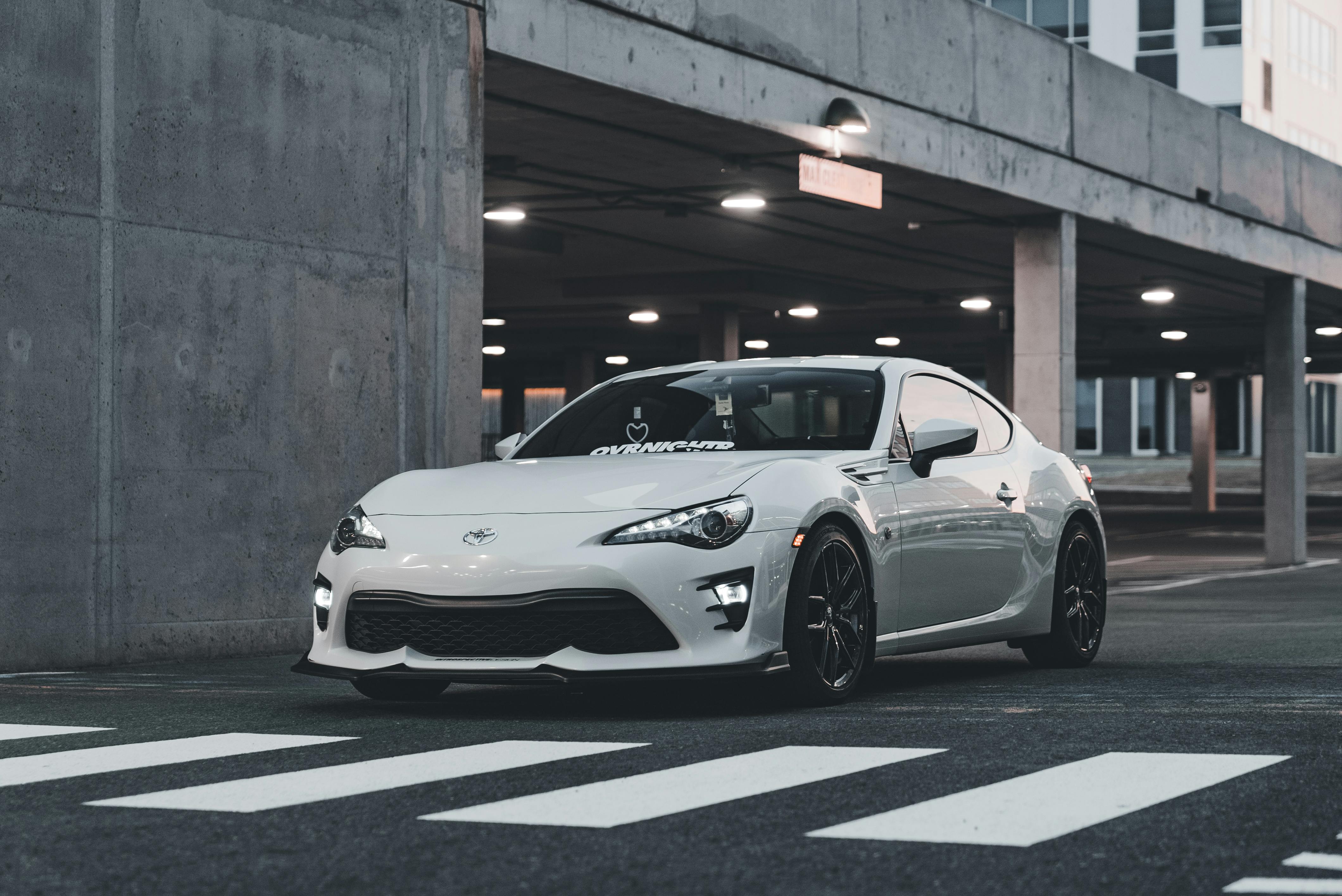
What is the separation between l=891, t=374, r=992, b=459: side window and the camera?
28.8 ft

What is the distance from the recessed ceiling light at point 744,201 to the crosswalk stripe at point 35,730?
42.8ft

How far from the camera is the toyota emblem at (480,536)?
734 centimetres

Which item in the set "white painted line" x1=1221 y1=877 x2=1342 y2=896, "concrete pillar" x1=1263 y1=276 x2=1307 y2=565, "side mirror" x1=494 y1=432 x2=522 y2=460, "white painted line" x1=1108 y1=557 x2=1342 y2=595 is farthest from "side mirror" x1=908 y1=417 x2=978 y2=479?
"concrete pillar" x1=1263 y1=276 x2=1307 y2=565

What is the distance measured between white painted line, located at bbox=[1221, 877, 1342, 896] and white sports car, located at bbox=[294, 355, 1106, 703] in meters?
3.14

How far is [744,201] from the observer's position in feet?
65.0

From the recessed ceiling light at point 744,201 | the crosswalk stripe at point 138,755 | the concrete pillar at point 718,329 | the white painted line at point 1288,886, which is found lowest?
the crosswalk stripe at point 138,755

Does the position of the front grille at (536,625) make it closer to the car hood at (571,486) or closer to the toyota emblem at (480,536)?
the toyota emblem at (480,536)

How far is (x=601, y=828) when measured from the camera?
16.1 feet

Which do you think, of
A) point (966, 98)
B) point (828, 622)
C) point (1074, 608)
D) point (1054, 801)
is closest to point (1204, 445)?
point (966, 98)

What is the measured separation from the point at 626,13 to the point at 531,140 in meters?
3.37

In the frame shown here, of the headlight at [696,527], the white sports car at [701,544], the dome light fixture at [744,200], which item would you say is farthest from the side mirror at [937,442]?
the dome light fixture at [744,200]

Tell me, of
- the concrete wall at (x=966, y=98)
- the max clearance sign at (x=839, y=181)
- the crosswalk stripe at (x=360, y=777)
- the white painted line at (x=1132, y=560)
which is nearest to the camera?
the crosswalk stripe at (x=360, y=777)

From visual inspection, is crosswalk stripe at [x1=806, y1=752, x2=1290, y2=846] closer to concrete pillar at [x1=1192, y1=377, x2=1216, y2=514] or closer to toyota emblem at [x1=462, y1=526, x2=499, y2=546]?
toyota emblem at [x1=462, y1=526, x2=499, y2=546]

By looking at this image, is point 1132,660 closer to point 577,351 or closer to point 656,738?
point 656,738
